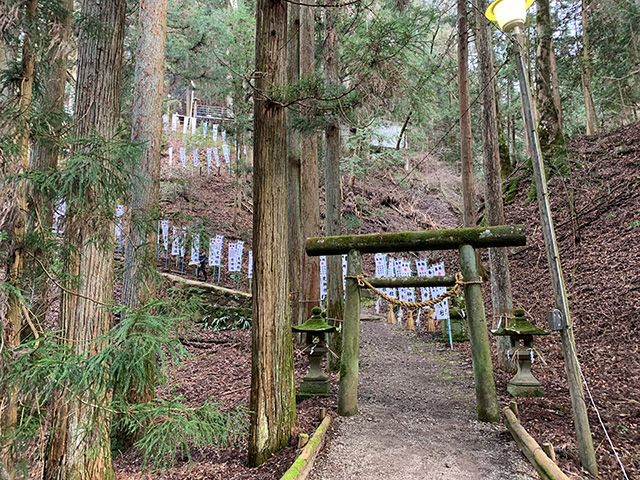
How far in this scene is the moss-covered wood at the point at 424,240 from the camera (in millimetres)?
4543

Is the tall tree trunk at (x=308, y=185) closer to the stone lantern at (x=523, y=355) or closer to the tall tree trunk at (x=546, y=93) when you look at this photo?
the stone lantern at (x=523, y=355)

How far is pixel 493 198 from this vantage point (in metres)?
6.03

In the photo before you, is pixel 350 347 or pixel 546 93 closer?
pixel 350 347

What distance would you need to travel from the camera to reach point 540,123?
1045cm

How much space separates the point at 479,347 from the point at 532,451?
1365mm

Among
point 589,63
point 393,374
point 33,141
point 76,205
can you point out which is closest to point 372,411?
point 393,374

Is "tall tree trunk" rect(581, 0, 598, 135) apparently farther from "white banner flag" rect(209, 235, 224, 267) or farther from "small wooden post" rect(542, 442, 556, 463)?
"small wooden post" rect(542, 442, 556, 463)

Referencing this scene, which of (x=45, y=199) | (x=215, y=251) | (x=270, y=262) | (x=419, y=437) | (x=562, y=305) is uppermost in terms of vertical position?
(x=215, y=251)

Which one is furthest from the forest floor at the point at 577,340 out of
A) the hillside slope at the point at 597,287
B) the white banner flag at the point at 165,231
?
the white banner flag at the point at 165,231

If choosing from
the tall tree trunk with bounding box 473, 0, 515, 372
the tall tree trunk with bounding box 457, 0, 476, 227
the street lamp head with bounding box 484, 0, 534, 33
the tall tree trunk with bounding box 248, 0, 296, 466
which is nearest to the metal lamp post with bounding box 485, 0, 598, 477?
the street lamp head with bounding box 484, 0, 534, 33

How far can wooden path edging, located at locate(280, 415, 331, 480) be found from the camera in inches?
115

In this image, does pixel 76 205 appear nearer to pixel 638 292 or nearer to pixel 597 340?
pixel 597 340

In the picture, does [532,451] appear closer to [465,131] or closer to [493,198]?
[493,198]

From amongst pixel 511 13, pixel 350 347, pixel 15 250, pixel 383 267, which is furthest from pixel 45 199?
pixel 383 267
